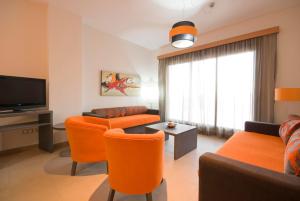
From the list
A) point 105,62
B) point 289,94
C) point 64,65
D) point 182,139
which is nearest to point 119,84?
point 105,62

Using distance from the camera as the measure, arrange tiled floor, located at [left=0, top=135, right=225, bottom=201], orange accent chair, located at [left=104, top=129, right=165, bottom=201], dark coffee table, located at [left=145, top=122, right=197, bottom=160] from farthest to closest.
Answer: dark coffee table, located at [left=145, top=122, right=197, bottom=160] → tiled floor, located at [left=0, top=135, right=225, bottom=201] → orange accent chair, located at [left=104, top=129, right=165, bottom=201]

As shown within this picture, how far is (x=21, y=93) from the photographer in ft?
8.07

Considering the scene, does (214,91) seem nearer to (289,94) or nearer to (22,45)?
(289,94)

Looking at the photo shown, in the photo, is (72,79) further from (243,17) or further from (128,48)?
(243,17)

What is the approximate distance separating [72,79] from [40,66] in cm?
61

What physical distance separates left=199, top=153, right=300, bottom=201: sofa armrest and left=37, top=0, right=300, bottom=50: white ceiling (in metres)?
2.73

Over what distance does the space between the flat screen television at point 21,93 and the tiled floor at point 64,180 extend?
0.90 meters

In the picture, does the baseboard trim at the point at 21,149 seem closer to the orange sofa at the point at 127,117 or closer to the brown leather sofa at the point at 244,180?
the orange sofa at the point at 127,117

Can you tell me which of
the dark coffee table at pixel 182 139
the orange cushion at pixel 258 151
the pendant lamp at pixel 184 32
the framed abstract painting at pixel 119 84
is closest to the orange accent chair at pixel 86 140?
the dark coffee table at pixel 182 139

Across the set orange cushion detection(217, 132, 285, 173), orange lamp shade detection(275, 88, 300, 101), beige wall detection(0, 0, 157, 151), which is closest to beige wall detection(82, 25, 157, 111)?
beige wall detection(0, 0, 157, 151)

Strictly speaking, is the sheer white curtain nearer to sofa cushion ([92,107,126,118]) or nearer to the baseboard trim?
sofa cushion ([92,107,126,118])

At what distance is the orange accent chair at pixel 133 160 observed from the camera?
120 centimetres

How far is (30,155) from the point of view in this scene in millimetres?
2496

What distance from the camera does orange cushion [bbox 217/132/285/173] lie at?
140 cm
